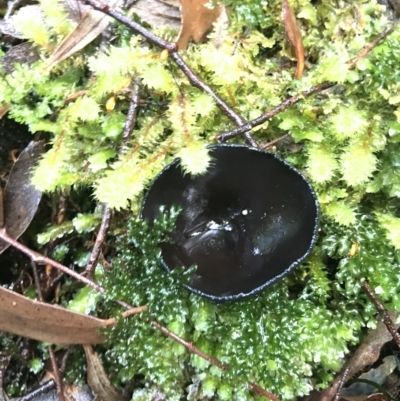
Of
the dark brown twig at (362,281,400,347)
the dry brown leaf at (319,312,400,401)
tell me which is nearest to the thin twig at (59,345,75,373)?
the dry brown leaf at (319,312,400,401)

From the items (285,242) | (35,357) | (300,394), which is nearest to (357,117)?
(285,242)

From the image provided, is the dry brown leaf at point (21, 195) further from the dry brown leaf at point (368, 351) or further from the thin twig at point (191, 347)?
the dry brown leaf at point (368, 351)

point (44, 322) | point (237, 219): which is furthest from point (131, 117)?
point (44, 322)

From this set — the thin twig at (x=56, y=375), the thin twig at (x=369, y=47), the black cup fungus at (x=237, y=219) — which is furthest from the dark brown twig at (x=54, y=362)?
the thin twig at (x=369, y=47)

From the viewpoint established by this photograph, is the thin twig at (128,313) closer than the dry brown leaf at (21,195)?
Yes

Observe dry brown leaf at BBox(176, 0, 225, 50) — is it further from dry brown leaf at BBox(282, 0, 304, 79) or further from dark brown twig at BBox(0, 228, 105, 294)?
dark brown twig at BBox(0, 228, 105, 294)
